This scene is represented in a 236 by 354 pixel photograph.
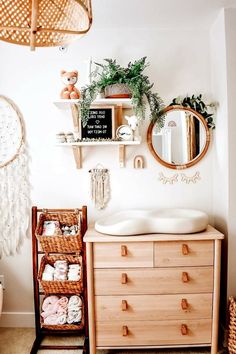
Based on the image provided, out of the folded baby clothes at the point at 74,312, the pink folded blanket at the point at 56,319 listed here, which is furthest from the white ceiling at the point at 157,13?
the pink folded blanket at the point at 56,319

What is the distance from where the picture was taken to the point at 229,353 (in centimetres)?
219

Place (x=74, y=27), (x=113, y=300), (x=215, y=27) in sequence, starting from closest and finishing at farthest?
(x=74, y=27) → (x=113, y=300) → (x=215, y=27)

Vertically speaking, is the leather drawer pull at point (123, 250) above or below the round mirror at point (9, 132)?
below

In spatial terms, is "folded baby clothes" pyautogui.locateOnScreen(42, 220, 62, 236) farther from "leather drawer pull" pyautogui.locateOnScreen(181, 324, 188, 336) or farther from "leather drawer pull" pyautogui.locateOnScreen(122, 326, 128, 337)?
"leather drawer pull" pyautogui.locateOnScreen(181, 324, 188, 336)

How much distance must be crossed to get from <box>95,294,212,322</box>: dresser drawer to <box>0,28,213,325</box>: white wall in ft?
2.31

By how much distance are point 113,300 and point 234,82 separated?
1.76 metres

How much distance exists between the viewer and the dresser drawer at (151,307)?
7.02 feet

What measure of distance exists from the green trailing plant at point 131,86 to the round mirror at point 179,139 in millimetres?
119

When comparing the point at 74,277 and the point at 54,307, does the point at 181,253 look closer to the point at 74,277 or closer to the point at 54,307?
the point at 74,277

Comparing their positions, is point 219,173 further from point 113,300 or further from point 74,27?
point 74,27

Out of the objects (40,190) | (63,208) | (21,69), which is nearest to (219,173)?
(63,208)

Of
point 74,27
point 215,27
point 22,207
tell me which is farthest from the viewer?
point 22,207

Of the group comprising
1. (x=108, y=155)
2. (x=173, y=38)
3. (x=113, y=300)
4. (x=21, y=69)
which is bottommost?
(x=113, y=300)

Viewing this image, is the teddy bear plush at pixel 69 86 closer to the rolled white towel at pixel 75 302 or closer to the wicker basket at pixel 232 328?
the rolled white towel at pixel 75 302
